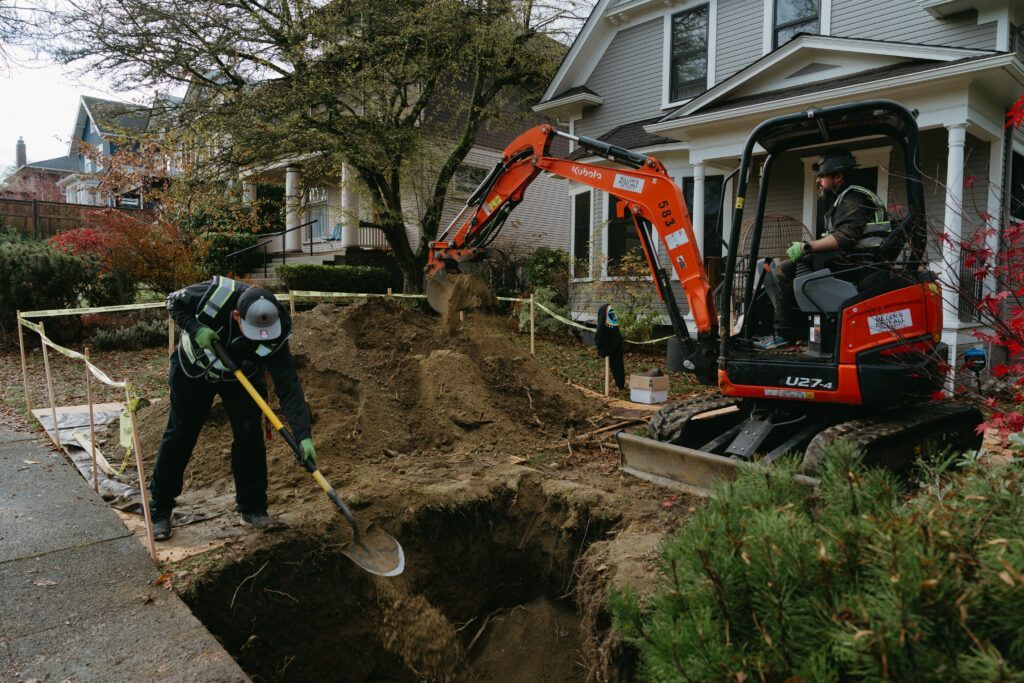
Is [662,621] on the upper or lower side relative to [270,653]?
upper

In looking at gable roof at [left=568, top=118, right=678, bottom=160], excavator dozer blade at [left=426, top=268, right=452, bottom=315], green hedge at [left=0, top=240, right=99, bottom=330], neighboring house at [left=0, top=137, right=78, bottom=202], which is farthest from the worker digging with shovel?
neighboring house at [left=0, top=137, right=78, bottom=202]

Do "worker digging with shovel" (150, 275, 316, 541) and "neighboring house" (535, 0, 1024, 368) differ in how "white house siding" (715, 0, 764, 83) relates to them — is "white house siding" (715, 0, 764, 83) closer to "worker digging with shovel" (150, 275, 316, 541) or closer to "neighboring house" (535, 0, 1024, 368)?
"neighboring house" (535, 0, 1024, 368)

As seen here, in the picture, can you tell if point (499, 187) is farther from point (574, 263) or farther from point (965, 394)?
point (574, 263)

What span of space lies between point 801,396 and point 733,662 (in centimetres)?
343

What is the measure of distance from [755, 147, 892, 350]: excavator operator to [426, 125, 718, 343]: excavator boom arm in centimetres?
78

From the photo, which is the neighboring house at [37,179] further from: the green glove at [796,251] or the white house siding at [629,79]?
the green glove at [796,251]

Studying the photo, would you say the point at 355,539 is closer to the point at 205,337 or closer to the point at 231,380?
the point at 231,380

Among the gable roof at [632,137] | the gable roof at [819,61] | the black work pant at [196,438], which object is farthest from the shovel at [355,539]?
the gable roof at [632,137]

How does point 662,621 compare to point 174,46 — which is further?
point 174,46

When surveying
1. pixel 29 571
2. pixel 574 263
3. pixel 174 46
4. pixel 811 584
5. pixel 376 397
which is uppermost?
pixel 174 46

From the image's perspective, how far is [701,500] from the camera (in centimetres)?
489

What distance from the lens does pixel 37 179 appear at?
138 ft

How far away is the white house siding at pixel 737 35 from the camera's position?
511 inches

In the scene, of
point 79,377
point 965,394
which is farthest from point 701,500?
point 79,377
